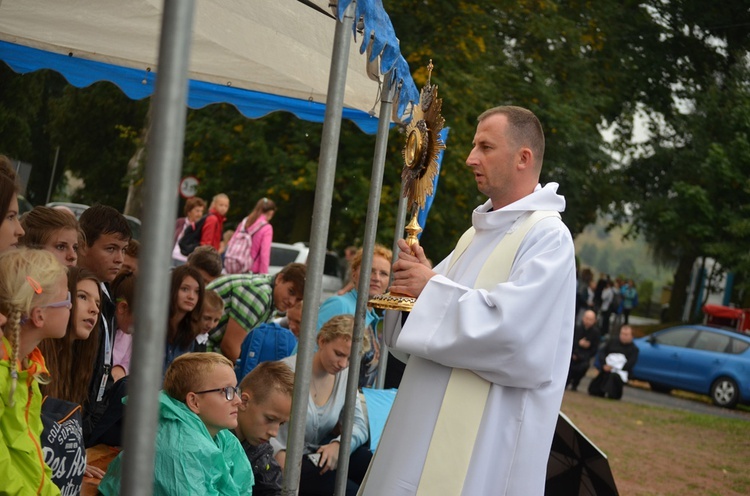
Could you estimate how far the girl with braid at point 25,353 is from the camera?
10.1 feet

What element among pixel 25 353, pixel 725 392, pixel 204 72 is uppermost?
pixel 204 72

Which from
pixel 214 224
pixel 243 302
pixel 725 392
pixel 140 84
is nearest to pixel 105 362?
pixel 243 302

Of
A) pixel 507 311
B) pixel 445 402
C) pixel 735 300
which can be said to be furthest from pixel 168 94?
pixel 735 300

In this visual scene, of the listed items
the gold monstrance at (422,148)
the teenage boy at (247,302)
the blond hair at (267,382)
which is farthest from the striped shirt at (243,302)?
the gold monstrance at (422,148)

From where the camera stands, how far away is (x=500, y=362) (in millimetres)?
3383

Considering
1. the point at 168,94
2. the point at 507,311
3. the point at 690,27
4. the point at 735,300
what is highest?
the point at 690,27

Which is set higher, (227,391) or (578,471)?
(227,391)

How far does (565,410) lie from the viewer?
1538 cm

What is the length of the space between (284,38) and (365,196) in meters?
13.3

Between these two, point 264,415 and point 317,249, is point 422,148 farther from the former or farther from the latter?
point 264,415

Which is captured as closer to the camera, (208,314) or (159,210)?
(159,210)

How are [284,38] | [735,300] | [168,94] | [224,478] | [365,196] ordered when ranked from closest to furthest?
[168,94], [224,478], [284,38], [365,196], [735,300]

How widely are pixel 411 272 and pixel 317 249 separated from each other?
404 millimetres

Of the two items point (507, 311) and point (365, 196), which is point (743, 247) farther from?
point (507, 311)
